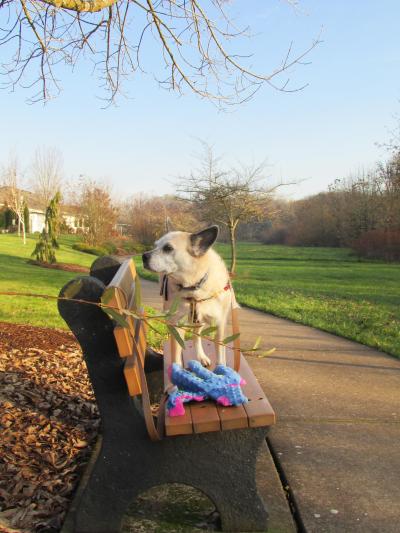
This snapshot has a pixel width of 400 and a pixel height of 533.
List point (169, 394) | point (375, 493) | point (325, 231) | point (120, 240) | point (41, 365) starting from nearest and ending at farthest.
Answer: point (169, 394)
point (375, 493)
point (41, 365)
point (120, 240)
point (325, 231)

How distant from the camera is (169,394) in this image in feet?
8.91

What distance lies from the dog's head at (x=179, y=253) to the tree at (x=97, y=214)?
36175 millimetres

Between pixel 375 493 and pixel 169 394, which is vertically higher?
pixel 169 394

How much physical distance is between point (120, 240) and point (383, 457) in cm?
4054

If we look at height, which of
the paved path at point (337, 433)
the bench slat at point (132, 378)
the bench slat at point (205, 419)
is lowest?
the paved path at point (337, 433)

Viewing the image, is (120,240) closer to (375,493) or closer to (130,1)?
(130,1)

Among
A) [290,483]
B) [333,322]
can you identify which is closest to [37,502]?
[290,483]

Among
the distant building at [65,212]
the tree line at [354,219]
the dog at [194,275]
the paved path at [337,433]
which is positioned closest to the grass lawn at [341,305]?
the paved path at [337,433]

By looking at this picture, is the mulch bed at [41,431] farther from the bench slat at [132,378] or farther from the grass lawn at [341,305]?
the grass lawn at [341,305]

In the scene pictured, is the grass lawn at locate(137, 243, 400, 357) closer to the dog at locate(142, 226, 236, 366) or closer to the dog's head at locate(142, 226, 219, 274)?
the dog at locate(142, 226, 236, 366)

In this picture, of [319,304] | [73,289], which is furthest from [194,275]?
[319,304]

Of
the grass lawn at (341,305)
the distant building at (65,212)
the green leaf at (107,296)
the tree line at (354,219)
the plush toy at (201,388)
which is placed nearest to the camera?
the green leaf at (107,296)

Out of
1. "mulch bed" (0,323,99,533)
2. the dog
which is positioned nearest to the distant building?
"mulch bed" (0,323,99,533)

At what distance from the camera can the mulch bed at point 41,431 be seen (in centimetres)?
279
